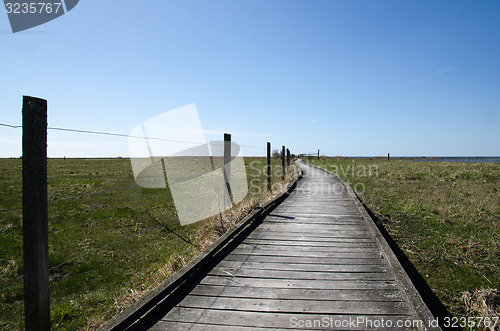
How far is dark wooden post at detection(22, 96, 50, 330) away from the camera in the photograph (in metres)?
1.97

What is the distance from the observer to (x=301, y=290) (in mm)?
3004

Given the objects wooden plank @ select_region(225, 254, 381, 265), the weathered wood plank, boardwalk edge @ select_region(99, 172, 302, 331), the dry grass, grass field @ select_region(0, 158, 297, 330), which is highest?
boardwalk edge @ select_region(99, 172, 302, 331)

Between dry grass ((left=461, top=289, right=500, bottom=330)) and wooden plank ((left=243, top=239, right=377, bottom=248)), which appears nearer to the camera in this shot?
dry grass ((left=461, top=289, right=500, bottom=330))

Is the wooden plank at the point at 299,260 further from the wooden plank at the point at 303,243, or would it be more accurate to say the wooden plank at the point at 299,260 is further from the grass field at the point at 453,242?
the grass field at the point at 453,242

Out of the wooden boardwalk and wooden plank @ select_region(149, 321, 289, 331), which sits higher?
the wooden boardwalk

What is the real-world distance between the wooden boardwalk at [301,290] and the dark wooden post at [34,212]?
916 millimetres

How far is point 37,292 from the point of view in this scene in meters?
2.04

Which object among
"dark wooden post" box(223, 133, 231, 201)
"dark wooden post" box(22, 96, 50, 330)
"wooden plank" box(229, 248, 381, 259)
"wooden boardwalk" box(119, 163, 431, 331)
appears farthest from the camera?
"dark wooden post" box(223, 133, 231, 201)

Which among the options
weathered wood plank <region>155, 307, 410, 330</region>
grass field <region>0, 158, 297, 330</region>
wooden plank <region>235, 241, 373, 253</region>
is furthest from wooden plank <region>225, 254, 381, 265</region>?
weathered wood plank <region>155, 307, 410, 330</region>

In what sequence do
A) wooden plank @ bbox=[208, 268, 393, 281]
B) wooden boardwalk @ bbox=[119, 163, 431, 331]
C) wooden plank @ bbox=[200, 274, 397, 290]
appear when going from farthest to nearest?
wooden plank @ bbox=[208, 268, 393, 281] → wooden plank @ bbox=[200, 274, 397, 290] → wooden boardwalk @ bbox=[119, 163, 431, 331]

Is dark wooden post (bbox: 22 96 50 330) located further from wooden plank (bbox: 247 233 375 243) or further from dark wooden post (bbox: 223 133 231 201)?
dark wooden post (bbox: 223 133 231 201)

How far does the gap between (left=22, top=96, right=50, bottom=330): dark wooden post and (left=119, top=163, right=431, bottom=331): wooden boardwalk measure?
36.0 inches

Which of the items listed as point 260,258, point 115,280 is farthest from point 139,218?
point 260,258

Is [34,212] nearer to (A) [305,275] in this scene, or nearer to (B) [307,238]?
(A) [305,275]
